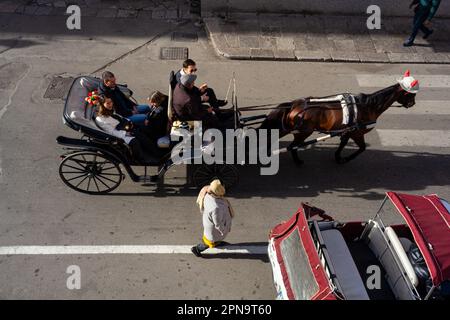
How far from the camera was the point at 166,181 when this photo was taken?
7805 mm

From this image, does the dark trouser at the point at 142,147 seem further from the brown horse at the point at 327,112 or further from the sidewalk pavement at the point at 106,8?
the sidewalk pavement at the point at 106,8

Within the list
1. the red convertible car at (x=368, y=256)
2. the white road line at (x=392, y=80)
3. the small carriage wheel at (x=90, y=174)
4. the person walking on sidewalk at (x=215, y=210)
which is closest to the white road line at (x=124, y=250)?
the person walking on sidewalk at (x=215, y=210)

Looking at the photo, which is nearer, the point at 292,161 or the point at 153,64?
the point at 292,161

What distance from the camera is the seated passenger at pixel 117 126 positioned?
21.6 ft

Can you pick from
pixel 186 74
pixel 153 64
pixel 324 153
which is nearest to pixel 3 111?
pixel 153 64

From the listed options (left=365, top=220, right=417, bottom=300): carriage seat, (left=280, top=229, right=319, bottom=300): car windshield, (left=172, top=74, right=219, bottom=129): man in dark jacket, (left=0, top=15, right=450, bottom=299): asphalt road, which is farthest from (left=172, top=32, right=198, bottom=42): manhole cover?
(left=365, top=220, right=417, bottom=300): carriage seat

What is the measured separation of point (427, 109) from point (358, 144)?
9.43 feet

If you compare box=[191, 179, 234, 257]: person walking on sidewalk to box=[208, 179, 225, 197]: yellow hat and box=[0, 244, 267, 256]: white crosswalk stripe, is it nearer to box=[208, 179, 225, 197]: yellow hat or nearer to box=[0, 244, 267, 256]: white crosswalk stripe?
box=[208, 179, 225, 197]: yellow hat

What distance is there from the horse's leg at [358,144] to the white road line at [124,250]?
102 inches

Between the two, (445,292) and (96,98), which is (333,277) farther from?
(96,98)

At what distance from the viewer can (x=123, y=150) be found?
689 centimetres

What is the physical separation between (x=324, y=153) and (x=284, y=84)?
7.80ft

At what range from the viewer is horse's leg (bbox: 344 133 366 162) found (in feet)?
25.3

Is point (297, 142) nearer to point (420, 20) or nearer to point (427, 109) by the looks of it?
point (427, 109)
